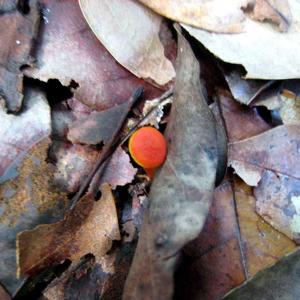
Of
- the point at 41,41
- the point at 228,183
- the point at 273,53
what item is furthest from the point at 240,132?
the point at 41,41

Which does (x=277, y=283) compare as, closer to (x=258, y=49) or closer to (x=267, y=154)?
(x=267, y=154)

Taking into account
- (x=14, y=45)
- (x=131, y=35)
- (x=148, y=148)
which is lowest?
(x=148, y=148)

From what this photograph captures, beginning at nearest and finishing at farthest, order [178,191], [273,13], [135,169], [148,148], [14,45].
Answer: [178,191] → [148,148] → [135,169] → [14,45] → [273,13]

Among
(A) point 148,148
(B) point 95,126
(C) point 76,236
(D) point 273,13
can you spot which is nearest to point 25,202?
(C) point 76,236

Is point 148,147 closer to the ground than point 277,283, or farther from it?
farther from it

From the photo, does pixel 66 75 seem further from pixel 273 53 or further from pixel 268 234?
pixel 268 234

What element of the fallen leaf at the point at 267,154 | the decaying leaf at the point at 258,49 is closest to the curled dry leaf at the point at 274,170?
the fallen leaf at the point at 267,154

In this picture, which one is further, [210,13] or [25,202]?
[210,13]
